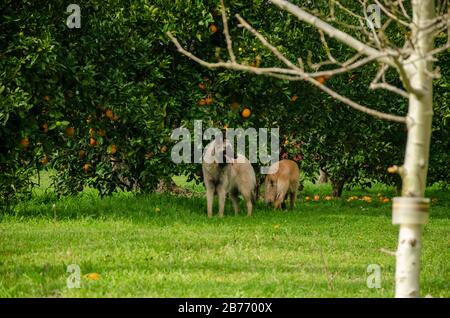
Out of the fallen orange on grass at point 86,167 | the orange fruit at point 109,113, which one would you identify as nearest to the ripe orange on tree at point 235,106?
the orange fruit at point 109,113

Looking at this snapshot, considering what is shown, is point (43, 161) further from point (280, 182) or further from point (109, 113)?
point (280, 182)

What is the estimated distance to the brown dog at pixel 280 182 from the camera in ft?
43.2

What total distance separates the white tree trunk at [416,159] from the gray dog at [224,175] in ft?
24.9

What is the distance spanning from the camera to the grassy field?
6.07m

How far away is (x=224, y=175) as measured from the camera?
39.6 ft

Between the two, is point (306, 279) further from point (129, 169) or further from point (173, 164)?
point (129, 169)

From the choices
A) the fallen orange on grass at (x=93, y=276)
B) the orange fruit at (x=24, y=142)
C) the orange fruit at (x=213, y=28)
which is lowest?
the fallen orange on grass at (x=93, y=276)

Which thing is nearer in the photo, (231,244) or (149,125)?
(231,244)

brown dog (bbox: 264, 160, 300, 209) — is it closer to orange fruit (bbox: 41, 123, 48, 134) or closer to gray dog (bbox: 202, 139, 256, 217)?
gray dog (bbox: 202, 139, 256, 217)

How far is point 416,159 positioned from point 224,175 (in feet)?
25.9

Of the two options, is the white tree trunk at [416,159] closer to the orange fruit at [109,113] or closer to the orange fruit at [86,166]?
the orange fruit at [109,113]
